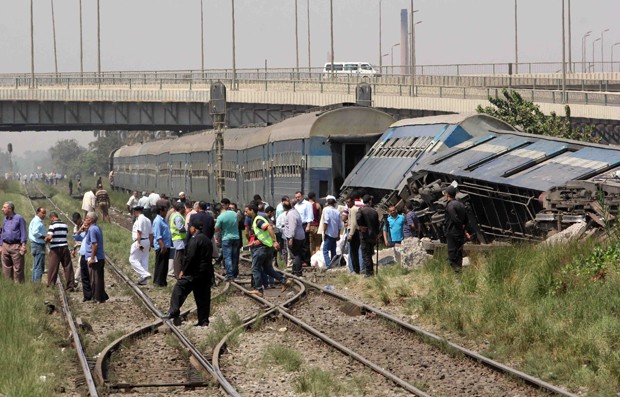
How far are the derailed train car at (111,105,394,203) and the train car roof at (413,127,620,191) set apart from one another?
5.16 meters

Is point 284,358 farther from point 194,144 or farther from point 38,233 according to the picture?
point 194,144

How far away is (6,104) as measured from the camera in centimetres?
7406

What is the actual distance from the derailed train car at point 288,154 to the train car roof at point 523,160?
5160mm

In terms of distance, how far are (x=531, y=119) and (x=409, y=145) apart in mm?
21557

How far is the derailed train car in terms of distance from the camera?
1315 inches

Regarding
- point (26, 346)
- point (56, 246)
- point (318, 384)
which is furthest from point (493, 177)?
point (318, 384)

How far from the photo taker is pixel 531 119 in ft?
168

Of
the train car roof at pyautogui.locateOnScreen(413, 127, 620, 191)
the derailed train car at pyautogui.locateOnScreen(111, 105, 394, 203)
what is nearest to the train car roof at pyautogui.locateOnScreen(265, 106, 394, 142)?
the derailed train car at pyautogui.locateOnScreen(111, 105, 394, 203)

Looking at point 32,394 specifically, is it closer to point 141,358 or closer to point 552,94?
point 141,358

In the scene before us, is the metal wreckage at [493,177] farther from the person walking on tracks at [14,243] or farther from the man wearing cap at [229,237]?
the person walking on tracks at [14,243]

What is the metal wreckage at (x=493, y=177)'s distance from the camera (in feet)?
73.4

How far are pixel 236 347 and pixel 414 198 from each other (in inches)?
458

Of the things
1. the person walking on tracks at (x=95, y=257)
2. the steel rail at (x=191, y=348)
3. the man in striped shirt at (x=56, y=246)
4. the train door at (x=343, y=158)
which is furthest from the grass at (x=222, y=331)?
the train door at (x=343, y=158)

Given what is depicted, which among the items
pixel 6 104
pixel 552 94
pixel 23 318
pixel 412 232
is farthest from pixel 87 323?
pixel 6 104
